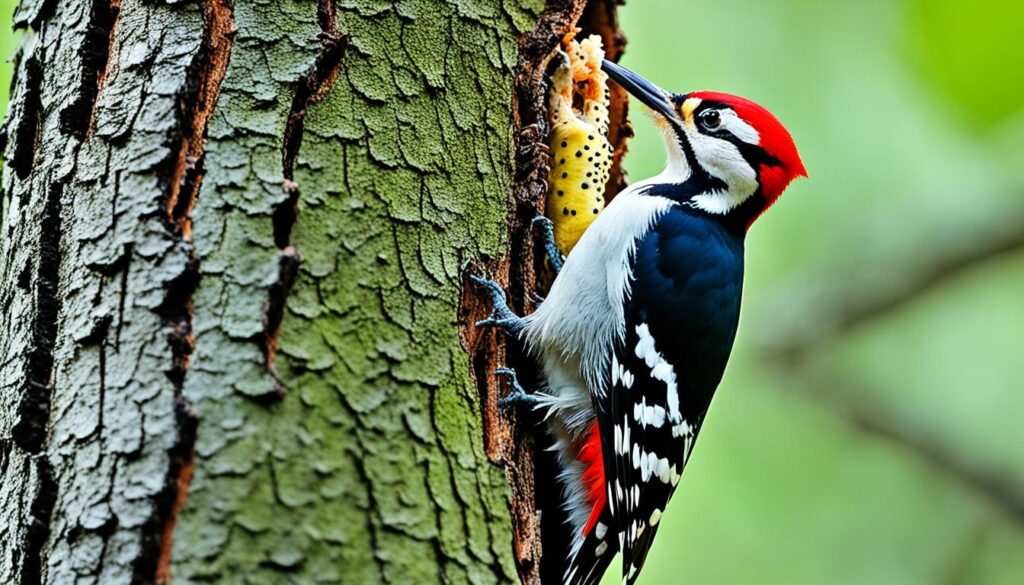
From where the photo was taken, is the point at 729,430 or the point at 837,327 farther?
the point at 729,430

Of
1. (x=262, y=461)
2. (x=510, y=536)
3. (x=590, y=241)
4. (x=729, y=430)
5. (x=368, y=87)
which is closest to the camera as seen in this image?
(x=262, y=461)

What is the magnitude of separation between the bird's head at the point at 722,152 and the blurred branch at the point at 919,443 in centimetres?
169

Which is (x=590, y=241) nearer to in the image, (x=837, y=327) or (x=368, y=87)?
(x=368, y=87)

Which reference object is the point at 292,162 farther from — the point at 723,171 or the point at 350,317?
the point at 723,171

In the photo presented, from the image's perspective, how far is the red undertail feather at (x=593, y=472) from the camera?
298cm

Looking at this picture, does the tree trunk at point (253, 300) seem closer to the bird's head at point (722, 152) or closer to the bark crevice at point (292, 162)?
the bark crevice at point (292, 162)

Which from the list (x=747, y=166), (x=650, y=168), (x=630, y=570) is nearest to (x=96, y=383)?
(x=630, y=570)

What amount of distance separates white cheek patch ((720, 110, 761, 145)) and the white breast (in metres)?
0.45

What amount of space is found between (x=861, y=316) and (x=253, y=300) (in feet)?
11.2

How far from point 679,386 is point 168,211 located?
165 centimetres

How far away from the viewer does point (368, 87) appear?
231cm

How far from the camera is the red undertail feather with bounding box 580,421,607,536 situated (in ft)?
9.77

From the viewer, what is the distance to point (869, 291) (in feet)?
15.4

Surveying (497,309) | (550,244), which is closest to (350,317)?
(497,309)
